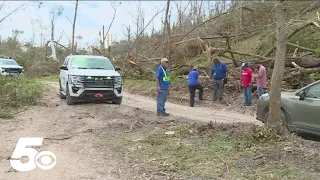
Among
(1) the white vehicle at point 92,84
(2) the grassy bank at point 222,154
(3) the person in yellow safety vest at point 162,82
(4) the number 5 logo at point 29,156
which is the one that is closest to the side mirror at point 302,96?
(2) the grassy bank at point 222,154

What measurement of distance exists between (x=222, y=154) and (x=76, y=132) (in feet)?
14.1

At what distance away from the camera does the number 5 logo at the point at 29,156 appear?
7209 mm

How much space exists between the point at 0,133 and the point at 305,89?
763cm

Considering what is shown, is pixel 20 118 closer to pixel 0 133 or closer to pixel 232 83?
pixel 0 133

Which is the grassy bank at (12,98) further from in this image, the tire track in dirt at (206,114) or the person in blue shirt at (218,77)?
A: the person in blue shirt at (218,77)

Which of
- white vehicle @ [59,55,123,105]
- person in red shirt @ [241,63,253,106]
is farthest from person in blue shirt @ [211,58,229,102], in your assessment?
white vehicle @ [59,55,123,105]

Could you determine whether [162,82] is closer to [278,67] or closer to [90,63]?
→ [90,63]

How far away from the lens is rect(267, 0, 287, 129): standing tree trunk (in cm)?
760

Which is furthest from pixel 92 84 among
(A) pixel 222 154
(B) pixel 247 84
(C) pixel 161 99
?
(A) pixel 222 154

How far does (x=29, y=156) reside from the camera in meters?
7.93

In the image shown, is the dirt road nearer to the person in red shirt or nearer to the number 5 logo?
the number 5 logo

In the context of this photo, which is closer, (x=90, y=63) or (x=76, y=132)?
(x=76, y=132)

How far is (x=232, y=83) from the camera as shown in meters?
17.7

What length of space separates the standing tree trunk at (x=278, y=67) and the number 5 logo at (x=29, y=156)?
4344mm
